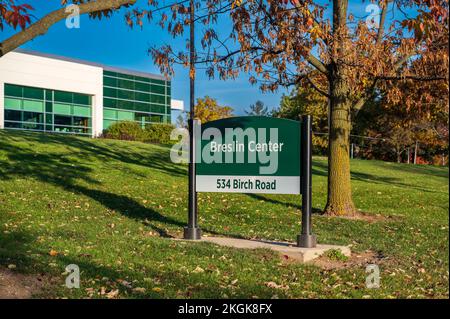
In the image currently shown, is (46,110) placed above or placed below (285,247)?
above

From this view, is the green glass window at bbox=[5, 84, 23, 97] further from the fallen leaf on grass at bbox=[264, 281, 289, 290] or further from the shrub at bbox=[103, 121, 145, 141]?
the fallen leaf on grass at bbox=[264, 281, 289, 290]

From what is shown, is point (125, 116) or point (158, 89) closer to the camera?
point (125, 116)

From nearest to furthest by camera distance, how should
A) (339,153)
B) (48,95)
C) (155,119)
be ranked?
1. (339,153)
2. (48,95)
3. (155,119)

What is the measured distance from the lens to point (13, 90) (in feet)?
140

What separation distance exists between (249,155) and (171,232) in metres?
2.11

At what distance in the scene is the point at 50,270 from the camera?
20.1 ft

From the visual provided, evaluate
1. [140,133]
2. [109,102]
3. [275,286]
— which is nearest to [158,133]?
[140,133]

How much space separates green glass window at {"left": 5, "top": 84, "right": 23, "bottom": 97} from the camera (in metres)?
42.3

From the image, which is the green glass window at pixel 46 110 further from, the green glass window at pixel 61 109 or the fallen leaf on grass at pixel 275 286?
the fallen leaf on grass at pixel 275 286

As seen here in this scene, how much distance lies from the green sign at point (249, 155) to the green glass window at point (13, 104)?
36984mm

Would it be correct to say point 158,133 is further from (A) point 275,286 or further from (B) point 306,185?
(A) point 275,286

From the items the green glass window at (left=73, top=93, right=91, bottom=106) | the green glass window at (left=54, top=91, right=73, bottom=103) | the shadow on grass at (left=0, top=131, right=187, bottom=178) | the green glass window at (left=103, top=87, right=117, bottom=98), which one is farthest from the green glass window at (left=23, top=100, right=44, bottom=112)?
the shadow on grass at (left=0, top=131, right=187, bottom=178)

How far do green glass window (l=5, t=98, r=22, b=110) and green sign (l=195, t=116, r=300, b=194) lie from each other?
3698 centimetres

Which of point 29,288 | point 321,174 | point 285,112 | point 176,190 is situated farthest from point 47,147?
point 285,112
